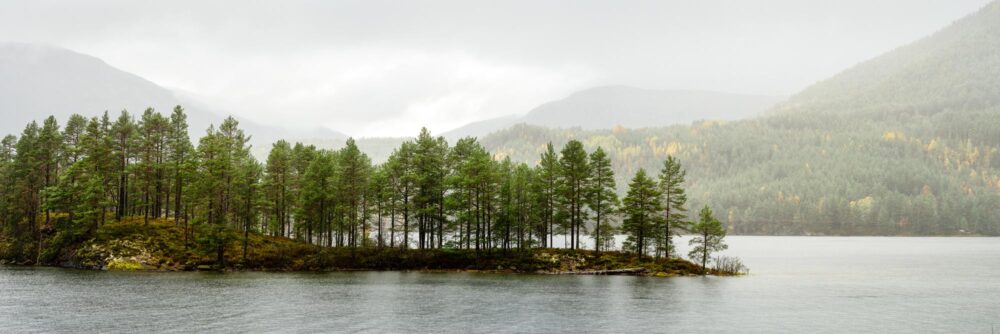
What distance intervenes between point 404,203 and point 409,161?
18.6 ft

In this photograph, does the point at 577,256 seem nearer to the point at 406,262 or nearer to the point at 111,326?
the point at 406,262

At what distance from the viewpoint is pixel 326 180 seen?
89.1 meters

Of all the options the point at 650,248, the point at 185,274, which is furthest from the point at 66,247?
the point at 650,248

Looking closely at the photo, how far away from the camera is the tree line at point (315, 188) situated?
85062 mm

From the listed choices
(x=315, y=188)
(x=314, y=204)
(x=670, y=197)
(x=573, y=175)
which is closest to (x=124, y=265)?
(x=314, y=204)

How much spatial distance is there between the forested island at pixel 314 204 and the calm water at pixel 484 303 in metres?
6.82

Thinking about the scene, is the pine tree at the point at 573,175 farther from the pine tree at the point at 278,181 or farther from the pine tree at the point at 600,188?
the pine tree at the point at 278,181

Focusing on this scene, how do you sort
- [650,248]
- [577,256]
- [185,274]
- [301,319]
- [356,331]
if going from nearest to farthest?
[356,331]
[301,319]
[185,274]
[577,256]
[650,248]

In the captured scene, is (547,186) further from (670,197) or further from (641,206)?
(670,197)

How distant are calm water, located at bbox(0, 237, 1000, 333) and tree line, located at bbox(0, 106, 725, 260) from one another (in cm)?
934

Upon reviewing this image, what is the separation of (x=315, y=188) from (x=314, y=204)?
4672mm

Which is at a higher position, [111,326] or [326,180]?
[326,180]

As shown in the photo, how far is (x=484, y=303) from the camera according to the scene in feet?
182

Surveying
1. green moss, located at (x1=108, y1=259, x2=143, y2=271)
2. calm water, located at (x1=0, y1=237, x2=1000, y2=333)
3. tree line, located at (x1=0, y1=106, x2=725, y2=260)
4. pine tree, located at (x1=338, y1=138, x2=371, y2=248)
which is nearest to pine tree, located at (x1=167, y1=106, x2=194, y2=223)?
tree line, located at (x1=0, y1=106, x2=725, y2=260)
